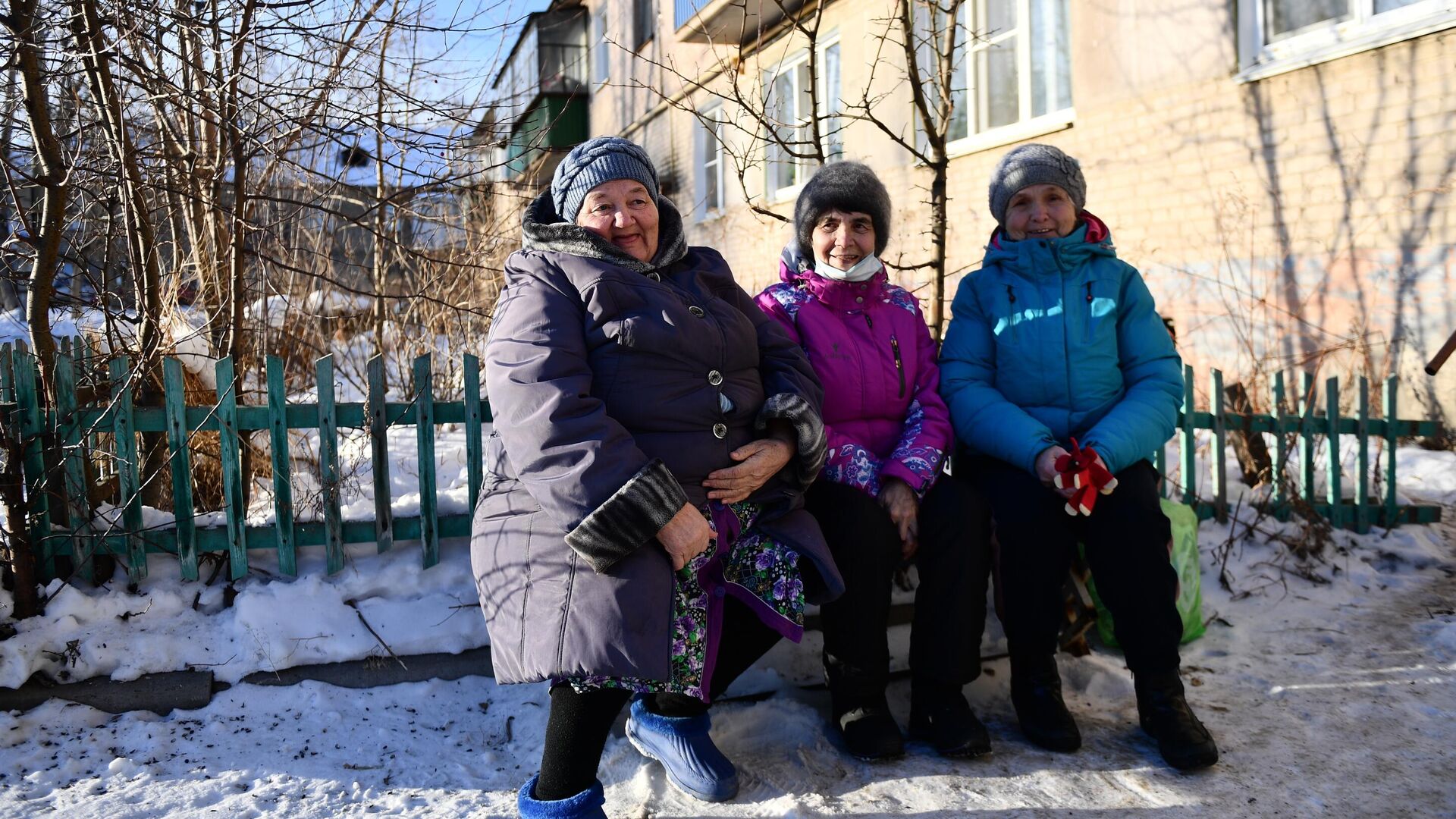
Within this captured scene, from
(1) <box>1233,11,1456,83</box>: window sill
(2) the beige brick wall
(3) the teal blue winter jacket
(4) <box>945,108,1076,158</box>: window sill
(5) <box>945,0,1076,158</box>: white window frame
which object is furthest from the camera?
(5) <box>945,0,1076,158</box>: white window frame

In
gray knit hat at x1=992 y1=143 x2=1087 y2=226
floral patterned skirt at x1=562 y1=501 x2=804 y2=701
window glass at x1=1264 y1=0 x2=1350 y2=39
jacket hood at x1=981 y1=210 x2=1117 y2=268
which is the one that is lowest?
floral patterned skirt at x1=562 y1=501 x2=804 y2=701

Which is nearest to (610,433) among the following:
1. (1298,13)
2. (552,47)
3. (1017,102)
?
(1298,13)

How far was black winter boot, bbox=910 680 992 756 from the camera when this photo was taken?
2.29 metres

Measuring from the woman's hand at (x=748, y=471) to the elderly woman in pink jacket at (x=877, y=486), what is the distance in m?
0.27

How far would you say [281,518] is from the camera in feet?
9.06

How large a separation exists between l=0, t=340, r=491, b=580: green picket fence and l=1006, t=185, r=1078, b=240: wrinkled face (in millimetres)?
1654

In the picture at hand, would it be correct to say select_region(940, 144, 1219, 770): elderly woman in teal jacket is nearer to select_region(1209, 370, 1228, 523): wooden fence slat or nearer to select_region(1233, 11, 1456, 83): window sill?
select_region(1209, 370, 1228, 523): wooden fence slat

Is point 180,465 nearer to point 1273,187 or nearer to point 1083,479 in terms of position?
point 1083,479

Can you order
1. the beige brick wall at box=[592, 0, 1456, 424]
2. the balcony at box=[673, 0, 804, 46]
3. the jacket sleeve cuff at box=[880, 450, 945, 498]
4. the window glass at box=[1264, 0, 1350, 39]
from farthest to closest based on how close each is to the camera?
1. the balcony at box=[673, 0, 804, 46]
2. the window glass at box=[1264, 0, 1350, 39]
3. the beige brick wall at box=[592, 0, 1456, 424]
4. the jacket sleeve cuff at box=[880, 450, 945, 498]

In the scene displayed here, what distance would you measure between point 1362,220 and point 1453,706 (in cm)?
375

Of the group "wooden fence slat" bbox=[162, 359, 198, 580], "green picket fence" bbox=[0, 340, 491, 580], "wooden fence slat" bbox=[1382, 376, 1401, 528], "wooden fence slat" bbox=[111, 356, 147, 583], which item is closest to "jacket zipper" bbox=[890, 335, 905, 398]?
"green picket fence" bbox=[0, 340, 491, 580]

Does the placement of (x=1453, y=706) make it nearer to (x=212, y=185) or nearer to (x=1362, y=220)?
(x=1362, y=220)

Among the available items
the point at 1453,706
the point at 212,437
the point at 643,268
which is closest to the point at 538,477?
the point at 643,268

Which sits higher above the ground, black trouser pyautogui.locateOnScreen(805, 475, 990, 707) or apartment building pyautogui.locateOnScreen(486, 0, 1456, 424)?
apartment building pyautogui.locateOnScreen(486, 0, 1456, 424)
